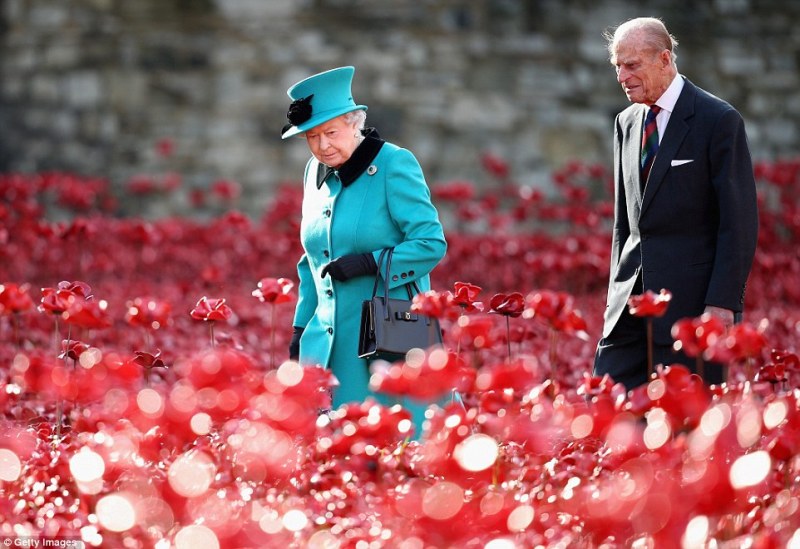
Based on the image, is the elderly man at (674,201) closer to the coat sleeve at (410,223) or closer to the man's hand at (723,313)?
the man's hand at (723,313)

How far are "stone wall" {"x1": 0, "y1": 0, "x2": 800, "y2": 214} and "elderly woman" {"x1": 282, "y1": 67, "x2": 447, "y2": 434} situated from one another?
7.28 m

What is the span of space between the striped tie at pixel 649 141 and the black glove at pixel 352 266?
0.91 metres

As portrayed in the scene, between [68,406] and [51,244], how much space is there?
4.56m

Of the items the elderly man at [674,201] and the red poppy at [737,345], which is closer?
the red poppy at [737,345]

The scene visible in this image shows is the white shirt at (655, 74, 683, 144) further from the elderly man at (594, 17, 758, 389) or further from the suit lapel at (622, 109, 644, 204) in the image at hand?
the suit lapel at (622, 109, 644, 204)

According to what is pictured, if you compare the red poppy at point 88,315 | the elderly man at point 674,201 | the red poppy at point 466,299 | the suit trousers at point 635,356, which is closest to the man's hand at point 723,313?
the elderly man at point 674,201

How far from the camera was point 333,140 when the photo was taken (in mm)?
3814

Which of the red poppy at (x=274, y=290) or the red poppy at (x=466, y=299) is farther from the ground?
the red poppy at (x=466, y=299)

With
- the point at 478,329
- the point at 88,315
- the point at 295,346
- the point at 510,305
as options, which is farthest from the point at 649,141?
the point at 88,315

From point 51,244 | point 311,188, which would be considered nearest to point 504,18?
point 51,244

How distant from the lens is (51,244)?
877cm

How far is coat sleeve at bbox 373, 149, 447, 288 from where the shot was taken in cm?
378

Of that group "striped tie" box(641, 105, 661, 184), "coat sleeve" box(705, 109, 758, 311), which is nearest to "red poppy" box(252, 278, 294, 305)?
"striped tie" box(641, 105, 661, 184)

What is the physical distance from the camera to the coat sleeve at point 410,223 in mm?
3779
